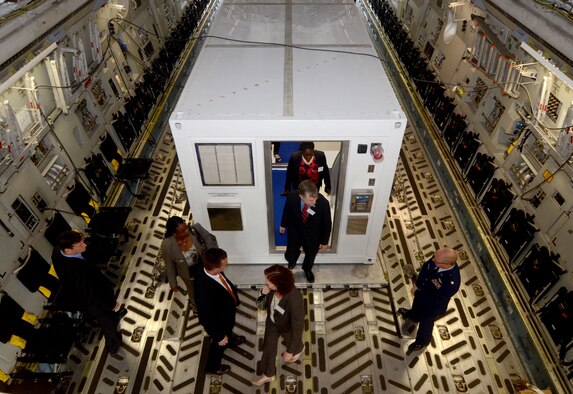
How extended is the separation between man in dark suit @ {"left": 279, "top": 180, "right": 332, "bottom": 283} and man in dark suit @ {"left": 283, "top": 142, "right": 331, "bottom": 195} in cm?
72

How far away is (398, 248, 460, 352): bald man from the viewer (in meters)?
3.30

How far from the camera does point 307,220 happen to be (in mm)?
4066

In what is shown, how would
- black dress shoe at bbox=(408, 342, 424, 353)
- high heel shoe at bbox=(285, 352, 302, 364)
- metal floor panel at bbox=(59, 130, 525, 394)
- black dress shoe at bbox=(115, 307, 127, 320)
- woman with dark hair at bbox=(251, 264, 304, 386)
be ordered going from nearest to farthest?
woman with dark hair at bbox=(251, 264, 304, 386) < high heel shoe at bbox=(285, 352, 302, 364) < metal floor panel at bbox=(59, 130, 525, 394) < black dress shoe at bbox=(408, 342, 424, 353) < black dress shoe at bbox=(115, 307, 127, 320)

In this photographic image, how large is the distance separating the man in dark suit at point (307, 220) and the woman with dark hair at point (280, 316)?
3.28ft

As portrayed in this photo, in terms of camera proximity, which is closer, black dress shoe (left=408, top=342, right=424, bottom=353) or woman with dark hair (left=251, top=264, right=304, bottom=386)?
woman with dark hair (left=251, top=264, right=304, bottom=386)

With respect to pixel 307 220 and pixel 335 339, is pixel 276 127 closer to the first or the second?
pixel 307 220

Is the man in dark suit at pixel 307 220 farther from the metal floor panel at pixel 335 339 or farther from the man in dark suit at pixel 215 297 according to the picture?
the man in dark suit at pixel 215 297

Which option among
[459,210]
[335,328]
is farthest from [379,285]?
[459,210]

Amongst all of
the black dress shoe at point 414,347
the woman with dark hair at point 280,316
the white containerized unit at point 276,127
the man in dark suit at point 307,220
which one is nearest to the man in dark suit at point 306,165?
the white containerized unit at point 276,127

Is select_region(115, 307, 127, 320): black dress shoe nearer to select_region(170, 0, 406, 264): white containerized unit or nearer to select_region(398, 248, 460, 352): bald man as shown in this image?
select_region(170, 0, 406, 264): white containerized unit

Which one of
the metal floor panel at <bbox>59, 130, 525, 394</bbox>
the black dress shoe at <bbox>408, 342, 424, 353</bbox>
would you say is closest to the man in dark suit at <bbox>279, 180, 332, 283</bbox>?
the metal floor panel at <bbox>59, 130, 525, 394</bbox>

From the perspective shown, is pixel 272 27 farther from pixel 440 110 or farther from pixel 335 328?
pixel 335 328

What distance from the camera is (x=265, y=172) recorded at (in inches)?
161

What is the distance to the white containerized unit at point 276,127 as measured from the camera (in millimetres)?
3709
